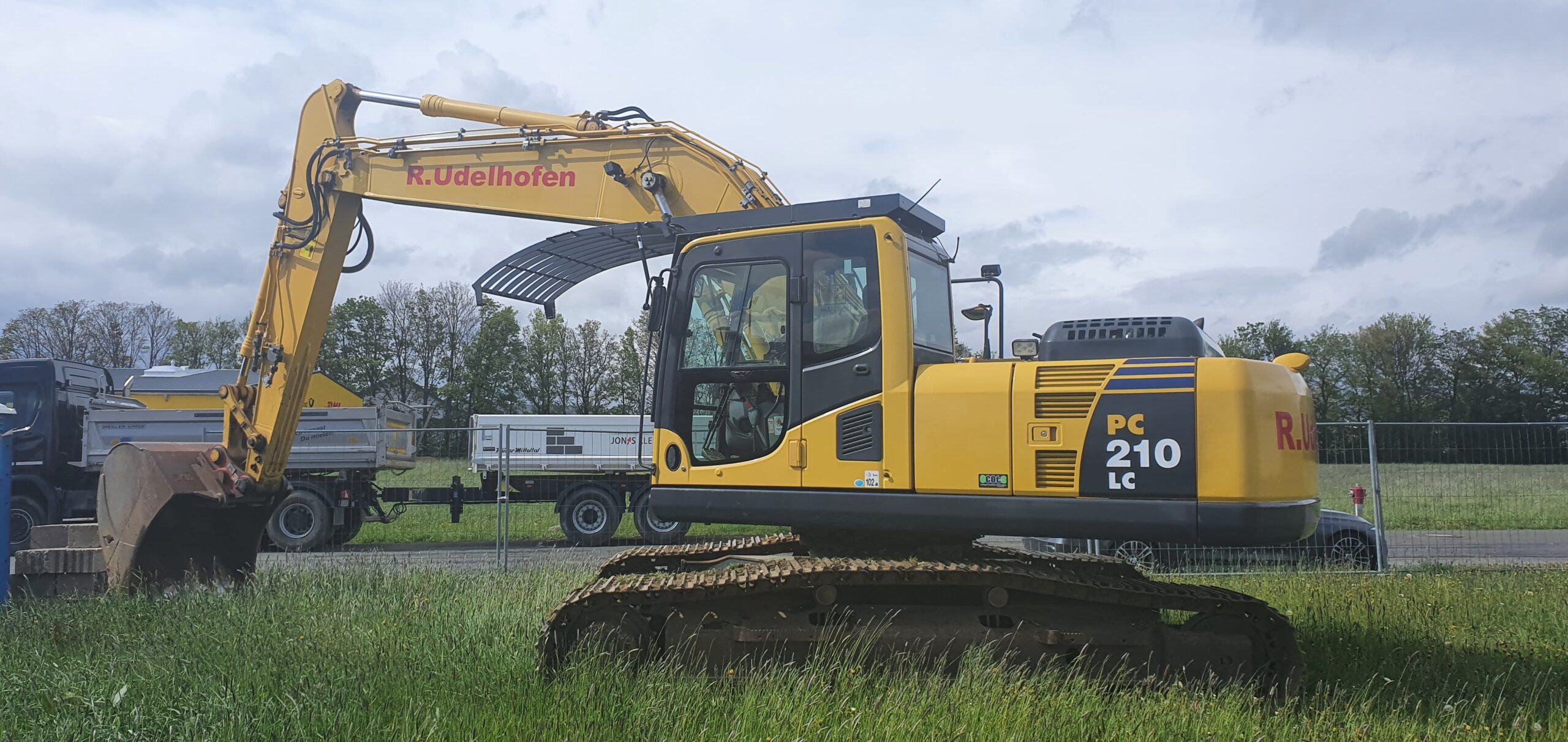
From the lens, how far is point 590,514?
16.7 meters

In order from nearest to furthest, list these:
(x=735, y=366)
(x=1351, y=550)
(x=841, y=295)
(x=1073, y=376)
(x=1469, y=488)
Result: 1. (x=1073, y=376)
2. (x=841, y=295)
3. (x=735, y=366)
4. (x=1351, y=550)
5. (x=1469, y=488)

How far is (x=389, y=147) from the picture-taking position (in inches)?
314

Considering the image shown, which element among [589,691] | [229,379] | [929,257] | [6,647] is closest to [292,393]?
[6,647]

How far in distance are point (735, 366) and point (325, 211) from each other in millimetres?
4514

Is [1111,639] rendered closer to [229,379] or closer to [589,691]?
[589,691]

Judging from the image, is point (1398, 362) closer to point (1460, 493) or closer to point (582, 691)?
point (1460, 493)

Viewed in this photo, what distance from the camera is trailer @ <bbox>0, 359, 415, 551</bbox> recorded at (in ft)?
49.9

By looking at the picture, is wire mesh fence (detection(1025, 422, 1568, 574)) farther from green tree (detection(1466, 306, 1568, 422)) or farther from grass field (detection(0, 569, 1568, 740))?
green tree (detection(1466, 306, 1568, 422))

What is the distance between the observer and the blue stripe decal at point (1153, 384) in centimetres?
476

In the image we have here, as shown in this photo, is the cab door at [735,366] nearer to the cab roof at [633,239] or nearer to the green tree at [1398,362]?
the cab roof at [633,239]

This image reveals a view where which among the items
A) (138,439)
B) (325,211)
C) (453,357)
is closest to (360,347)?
(453,357)

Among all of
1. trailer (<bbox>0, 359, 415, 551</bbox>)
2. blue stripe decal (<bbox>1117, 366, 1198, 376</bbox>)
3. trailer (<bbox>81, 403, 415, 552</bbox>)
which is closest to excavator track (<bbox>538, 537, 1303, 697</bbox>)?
blue stripe decal (<bbox>1117, 366, 1198, 376</bbox>)

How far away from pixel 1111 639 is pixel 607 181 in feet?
14.8

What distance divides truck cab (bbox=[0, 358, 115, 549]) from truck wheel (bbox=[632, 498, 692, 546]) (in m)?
8.03
